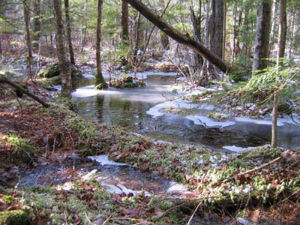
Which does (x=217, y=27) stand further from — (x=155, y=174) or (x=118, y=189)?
(x=118, y=189)

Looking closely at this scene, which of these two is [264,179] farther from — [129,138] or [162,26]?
[162,26]

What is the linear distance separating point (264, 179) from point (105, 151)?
3.45m

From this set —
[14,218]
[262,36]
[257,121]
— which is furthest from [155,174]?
[262,36]

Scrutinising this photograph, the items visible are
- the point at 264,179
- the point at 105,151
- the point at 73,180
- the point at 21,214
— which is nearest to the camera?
the point at 21,214

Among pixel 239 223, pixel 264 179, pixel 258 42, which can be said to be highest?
pixel 258 42

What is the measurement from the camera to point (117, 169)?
232 inches

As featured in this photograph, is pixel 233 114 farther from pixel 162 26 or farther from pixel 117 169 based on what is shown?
pixel 117 169

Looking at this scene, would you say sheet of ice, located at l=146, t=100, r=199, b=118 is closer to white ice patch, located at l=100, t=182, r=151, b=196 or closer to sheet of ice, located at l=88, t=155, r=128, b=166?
sheet of ice, located at l=88, t=155, r=128, b=166

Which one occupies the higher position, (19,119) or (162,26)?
(162,26)

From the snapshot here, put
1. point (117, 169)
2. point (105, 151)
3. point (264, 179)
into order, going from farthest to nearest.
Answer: point (105, 151)
point (117, 169)
point (264, 179)

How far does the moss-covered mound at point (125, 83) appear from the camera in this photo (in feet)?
53.7

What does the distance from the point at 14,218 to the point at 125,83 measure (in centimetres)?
1389

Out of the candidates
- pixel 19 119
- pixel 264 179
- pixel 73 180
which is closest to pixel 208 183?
pixel 264 179

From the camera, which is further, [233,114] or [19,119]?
[233,114]
